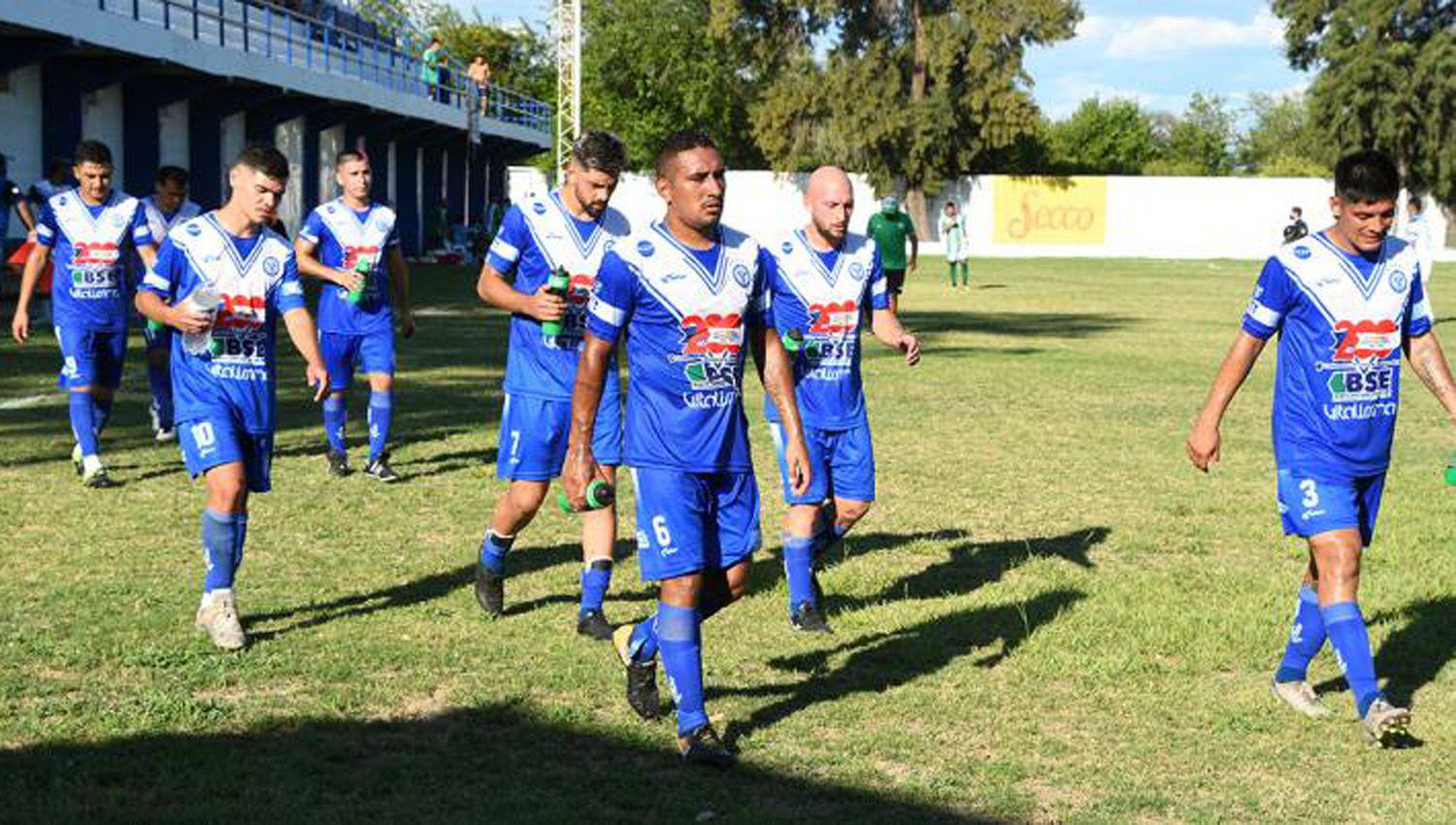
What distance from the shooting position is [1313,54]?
7444cm

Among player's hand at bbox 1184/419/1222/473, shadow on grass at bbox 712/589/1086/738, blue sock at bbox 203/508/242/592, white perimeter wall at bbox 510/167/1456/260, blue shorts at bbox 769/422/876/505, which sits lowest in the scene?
shadow on grass at bbox 712/589/1086/738

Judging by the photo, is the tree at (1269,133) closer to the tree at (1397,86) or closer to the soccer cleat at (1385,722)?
the tree at (1397,86)

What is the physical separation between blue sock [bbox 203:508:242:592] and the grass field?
275mm

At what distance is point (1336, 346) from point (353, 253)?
292 inches

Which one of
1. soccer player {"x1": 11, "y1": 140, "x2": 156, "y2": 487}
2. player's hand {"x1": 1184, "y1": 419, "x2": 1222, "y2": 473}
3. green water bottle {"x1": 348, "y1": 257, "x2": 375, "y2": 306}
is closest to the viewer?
player's hand {"x1": 1184, "y1": 419, "x2": 1222, "y2": 473}

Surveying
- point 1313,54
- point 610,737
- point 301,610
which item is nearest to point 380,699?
point 610,737

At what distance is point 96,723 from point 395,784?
48.9 inches

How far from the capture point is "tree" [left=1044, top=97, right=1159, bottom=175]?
100 meters

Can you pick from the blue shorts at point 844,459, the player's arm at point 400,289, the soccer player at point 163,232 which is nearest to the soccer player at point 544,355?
the blue shorts at point 844,459

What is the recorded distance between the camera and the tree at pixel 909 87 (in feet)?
223

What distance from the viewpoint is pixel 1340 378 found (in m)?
6.36

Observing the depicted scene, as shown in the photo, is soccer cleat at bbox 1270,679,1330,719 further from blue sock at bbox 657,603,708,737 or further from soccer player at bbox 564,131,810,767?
blue sock at bbox 657,603,708,737

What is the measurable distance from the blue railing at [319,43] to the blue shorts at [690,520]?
2595 cm

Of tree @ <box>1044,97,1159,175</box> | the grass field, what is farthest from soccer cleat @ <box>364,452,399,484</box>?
tree @ <box>1044,97,1159,175</box>
